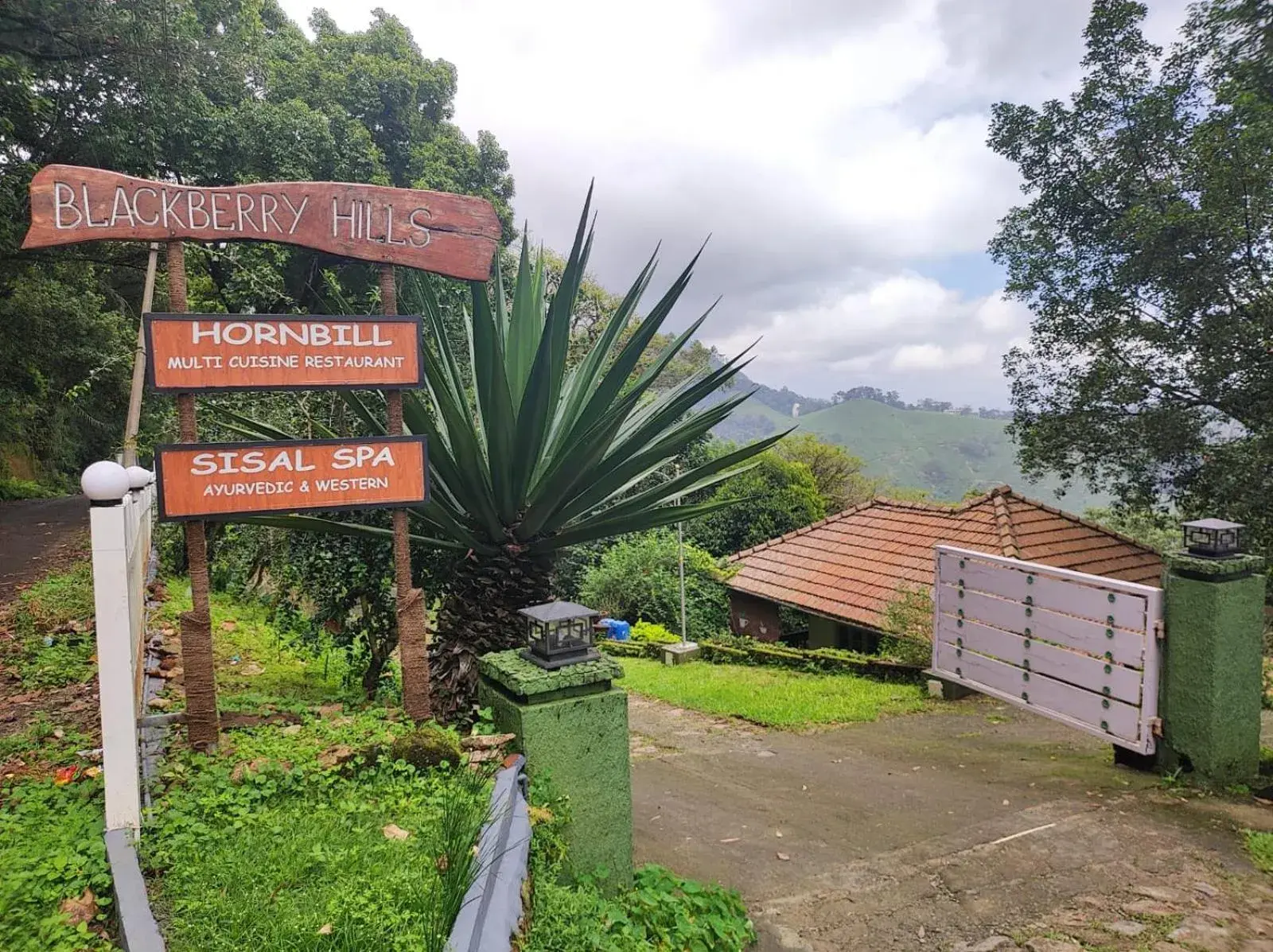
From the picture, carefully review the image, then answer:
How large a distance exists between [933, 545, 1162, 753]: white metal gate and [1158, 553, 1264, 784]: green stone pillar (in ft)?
0.49

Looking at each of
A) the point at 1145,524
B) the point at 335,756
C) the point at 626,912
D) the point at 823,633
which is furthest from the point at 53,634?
the point at 1145,524

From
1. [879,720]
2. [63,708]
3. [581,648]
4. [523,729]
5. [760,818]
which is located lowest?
[879,720]

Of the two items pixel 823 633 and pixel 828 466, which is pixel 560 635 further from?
pixel 828 466

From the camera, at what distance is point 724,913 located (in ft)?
9.78

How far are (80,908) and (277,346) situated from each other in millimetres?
2222

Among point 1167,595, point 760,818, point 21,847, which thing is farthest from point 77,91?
point 1167,595

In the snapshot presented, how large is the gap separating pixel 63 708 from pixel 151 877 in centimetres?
268

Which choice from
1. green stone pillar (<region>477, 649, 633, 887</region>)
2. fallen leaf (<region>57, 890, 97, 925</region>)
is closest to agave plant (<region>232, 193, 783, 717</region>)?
green stone pillar (<region>477, 649, 633, 887</region>)

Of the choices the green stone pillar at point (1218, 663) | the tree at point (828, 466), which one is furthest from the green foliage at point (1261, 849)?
the tree at point (828, 466)

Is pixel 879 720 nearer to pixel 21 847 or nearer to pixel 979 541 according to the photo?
pixel 979 541

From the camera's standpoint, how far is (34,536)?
39.2ft

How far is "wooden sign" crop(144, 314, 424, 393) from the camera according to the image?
3232mm

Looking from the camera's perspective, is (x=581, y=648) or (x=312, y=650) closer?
(x=581, y=648)

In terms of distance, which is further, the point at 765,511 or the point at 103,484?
the point at 765,511
